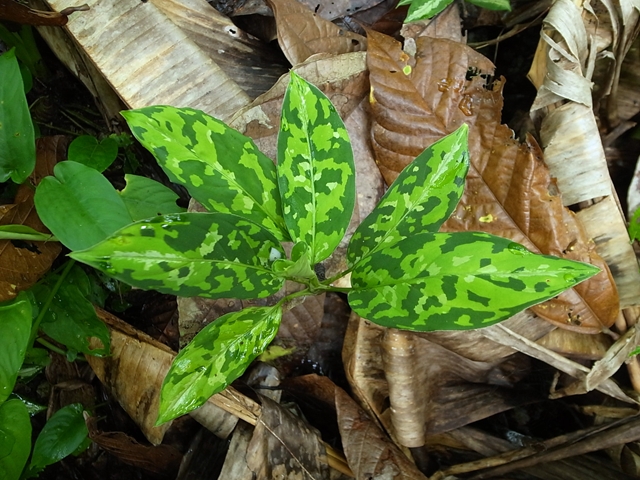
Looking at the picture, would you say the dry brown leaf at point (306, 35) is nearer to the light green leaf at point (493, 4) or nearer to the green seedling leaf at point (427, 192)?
the light green leaf at point (493, 4)

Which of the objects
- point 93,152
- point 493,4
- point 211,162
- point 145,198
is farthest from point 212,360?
point 493,4

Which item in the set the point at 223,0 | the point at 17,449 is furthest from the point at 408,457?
the point at 223,0

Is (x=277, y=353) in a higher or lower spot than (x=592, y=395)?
higher

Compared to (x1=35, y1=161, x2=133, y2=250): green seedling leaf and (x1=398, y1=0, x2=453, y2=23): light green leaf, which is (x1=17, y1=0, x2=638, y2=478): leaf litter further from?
(x1=35, y1=161, x2=133, y2=250): green seedling leaf

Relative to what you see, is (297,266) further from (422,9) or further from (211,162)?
(422,9)

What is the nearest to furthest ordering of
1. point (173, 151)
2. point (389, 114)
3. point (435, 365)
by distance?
point (173, 151) → point (389, 114) → point (435, 365)

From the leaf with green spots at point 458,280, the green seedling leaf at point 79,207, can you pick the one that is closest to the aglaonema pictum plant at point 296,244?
the leaf with green spots at point 458,280

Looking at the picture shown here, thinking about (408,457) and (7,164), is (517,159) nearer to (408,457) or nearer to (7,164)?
(408,457)
